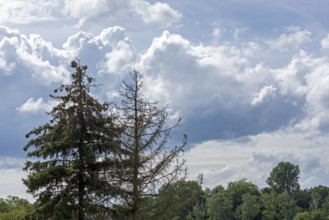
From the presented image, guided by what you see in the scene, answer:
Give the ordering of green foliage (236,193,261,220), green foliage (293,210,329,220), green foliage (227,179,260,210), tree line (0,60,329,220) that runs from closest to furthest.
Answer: tree line (0,60,329,220), green foliage (293,210,329,220), green foliage (236,193,261,220), green foliage (227,179,260,210)

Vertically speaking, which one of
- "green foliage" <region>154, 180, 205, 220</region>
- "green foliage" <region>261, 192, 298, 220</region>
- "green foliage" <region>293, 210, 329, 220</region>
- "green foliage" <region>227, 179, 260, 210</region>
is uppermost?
"green foliage" <region>227, 179, 260, 210</region>

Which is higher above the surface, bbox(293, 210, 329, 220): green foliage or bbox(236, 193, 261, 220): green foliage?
bbox(236, 193, 261, 220): green foliage

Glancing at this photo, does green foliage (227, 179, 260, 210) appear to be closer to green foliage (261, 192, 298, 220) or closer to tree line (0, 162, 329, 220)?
tree line (0, 162, 329, 220)

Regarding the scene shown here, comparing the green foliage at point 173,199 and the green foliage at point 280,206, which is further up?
the green foliage at point 280,206

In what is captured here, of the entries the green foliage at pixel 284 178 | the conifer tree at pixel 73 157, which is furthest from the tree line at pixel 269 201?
the conifer tree at pixel 73 157

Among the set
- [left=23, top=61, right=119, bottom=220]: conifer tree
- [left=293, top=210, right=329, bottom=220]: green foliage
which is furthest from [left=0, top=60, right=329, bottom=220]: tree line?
[left=293, top=210, right=329, bottom=220]: green foliage

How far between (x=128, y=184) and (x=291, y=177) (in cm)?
13062

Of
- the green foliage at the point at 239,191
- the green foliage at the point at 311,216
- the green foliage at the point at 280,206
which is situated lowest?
the green foliage at the point at 311,216

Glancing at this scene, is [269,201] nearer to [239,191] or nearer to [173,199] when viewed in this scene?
[239,191]

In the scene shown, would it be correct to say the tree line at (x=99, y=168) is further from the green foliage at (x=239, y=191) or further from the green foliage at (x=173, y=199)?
the green foliage at (x=239, y=191)

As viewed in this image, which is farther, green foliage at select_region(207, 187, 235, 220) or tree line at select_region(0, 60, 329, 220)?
green foliage at select_region(207, 187, 235, 220)

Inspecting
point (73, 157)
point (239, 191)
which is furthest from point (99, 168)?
point (239, 191)

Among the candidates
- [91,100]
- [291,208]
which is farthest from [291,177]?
[91,100]

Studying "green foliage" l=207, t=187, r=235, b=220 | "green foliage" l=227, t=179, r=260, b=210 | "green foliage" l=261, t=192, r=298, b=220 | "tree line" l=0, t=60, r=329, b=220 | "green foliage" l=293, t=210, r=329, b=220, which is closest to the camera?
"tree line" l=0, t=60, r=329, b=220
